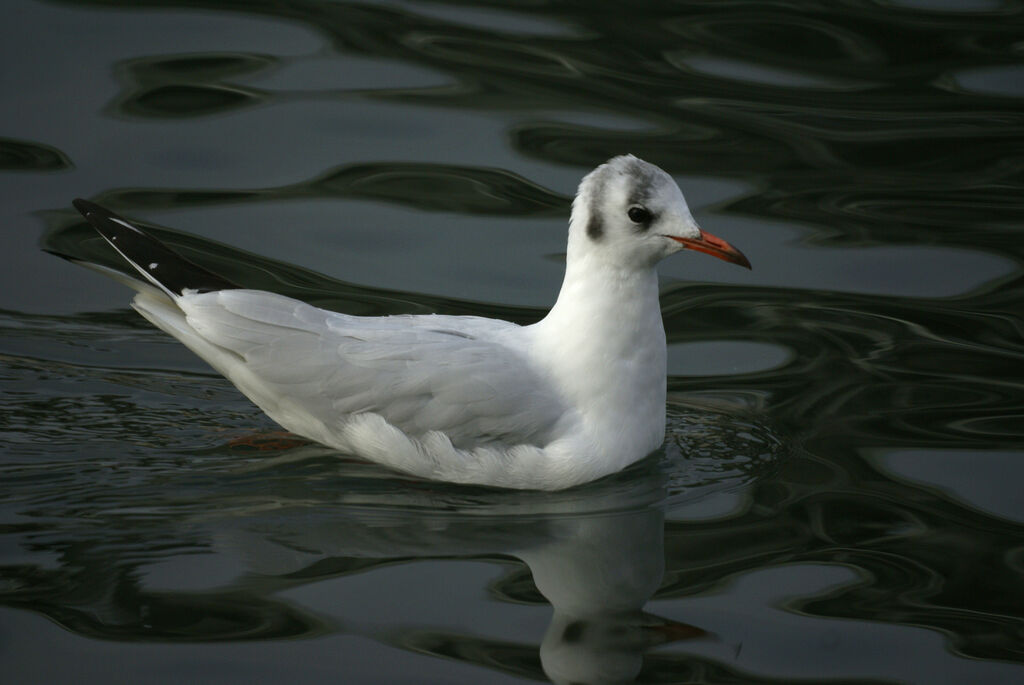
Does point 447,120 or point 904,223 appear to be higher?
point 447,120

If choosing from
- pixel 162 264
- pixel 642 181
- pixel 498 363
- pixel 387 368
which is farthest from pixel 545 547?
pixel 162 264

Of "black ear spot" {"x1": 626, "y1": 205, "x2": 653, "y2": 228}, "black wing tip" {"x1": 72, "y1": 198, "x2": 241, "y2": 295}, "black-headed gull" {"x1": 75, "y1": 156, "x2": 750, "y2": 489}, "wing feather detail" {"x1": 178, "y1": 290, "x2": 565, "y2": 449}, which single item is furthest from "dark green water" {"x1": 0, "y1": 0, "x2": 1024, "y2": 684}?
"black ear spot" {"x1": 626, "y1": 205, "x2": 653, "y2": 228}

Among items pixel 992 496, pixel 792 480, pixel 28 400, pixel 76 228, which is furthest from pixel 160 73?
pixel 992 496

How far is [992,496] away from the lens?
6.36 meters

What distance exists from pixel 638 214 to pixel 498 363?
0.85 metres

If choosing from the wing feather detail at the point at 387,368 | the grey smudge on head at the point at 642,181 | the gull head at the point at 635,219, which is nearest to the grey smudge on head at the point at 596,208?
the gull head at the point at 635,219

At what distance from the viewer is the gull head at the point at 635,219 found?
6145 mm

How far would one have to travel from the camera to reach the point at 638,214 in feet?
20.3

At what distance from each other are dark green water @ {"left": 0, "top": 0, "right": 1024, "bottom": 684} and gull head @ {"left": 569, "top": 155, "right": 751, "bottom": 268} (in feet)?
3.27

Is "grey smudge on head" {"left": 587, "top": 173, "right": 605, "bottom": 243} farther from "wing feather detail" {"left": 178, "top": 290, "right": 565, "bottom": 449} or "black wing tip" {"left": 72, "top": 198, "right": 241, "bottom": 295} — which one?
"black wing tip" {"left": 72, "top": 198, "right": 241, "bottom": 295}

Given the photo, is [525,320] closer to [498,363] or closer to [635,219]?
[498,363]

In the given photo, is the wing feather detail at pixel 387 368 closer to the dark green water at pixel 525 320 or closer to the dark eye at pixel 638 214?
the dark green water at pixel 525 320

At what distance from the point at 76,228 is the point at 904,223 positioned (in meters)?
4.92

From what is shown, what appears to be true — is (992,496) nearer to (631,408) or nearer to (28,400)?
(631,408)
